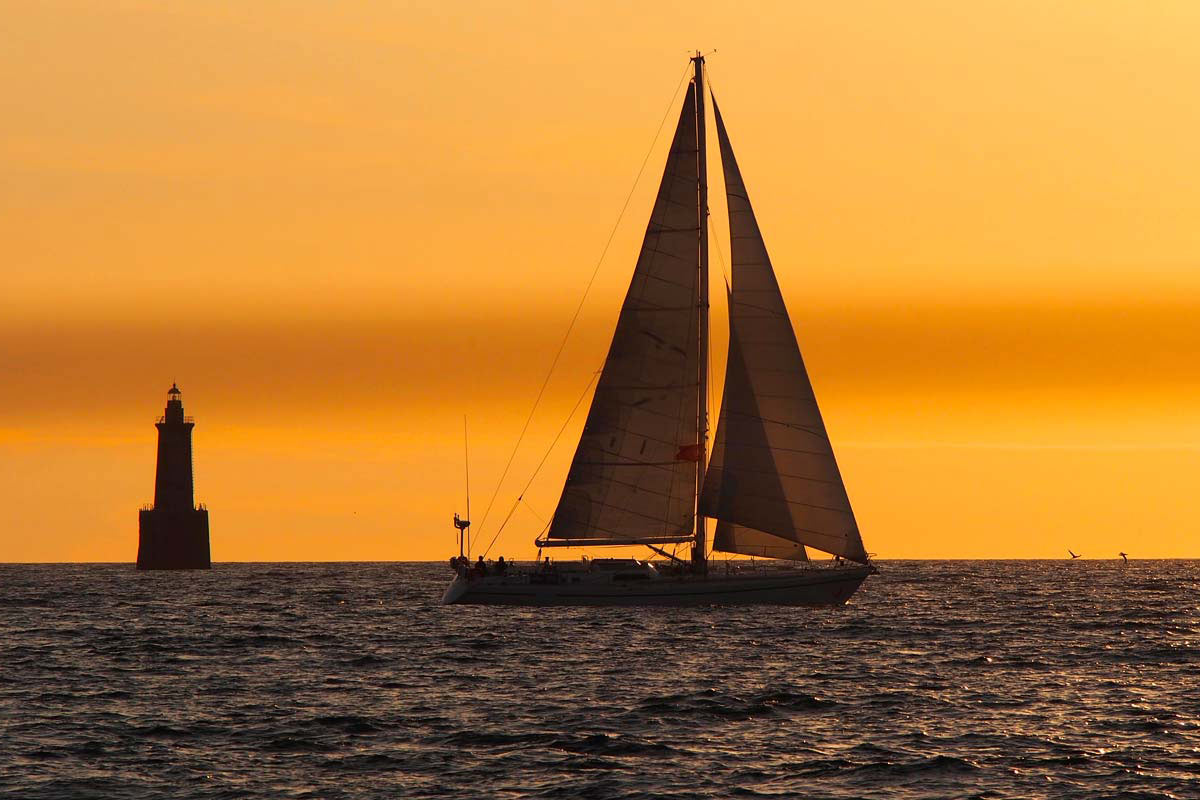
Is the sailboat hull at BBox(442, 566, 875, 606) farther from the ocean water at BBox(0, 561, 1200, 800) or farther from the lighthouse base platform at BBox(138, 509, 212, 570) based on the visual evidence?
the lighthouse base platform at BBox(138, 509, 212, 570)

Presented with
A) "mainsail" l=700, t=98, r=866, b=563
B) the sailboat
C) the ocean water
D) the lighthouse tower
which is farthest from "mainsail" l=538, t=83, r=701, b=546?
the lighthouse tower

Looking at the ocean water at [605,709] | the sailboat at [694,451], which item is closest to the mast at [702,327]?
the sailboat at [694,451]

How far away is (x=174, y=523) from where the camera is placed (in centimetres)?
17162

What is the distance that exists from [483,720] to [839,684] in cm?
1095

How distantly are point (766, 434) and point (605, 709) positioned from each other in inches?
988

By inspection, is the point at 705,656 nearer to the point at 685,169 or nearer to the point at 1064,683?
the point at 1064,683

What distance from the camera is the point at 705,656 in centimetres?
5319

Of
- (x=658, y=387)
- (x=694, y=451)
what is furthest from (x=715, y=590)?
(x=658, y=387)

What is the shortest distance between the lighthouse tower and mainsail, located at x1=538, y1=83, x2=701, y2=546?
105074 mm

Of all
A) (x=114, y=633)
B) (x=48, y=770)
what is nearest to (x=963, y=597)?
(x=114, y=633)

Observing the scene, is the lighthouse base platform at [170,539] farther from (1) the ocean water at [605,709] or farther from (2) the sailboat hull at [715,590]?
(2) the sailboat hull at [715,590]

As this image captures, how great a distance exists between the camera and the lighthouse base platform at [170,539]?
171875 millimetres

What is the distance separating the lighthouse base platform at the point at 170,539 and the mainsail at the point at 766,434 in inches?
4538

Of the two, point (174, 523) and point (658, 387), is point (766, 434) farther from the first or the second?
point (174, 523)
